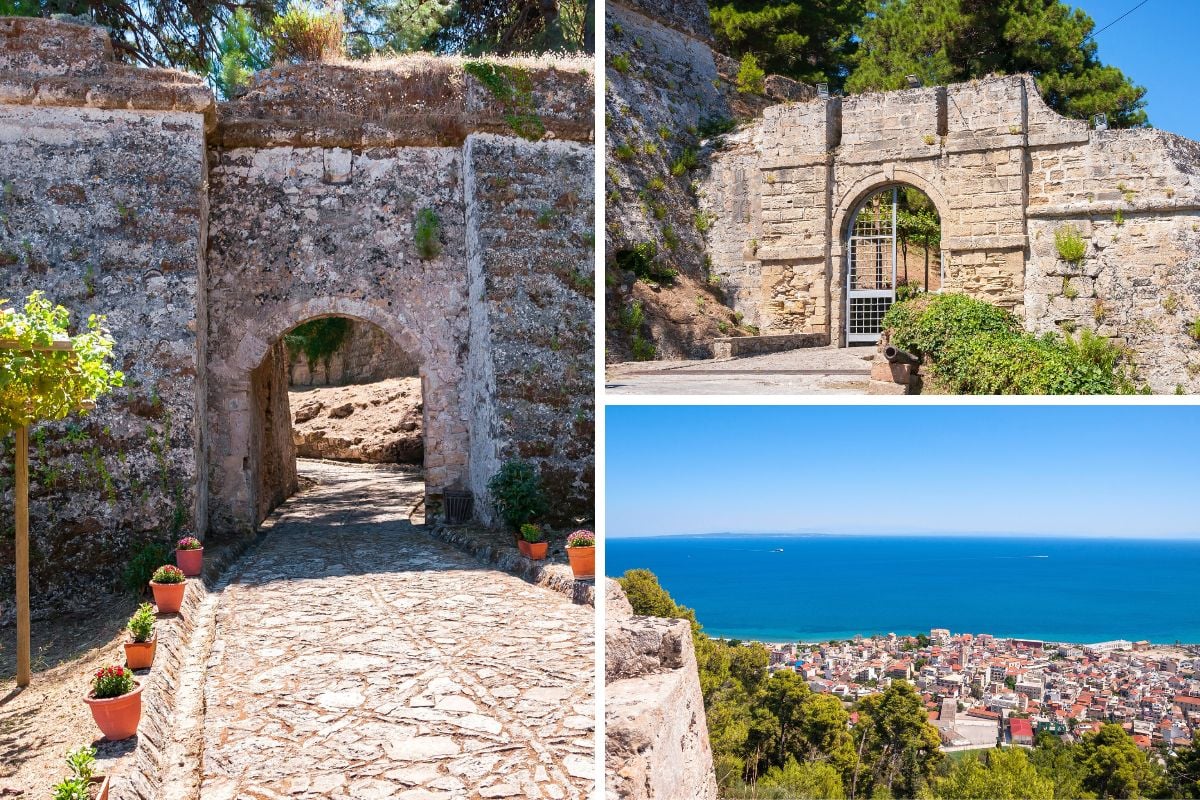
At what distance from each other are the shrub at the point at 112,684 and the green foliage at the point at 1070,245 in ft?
45.6

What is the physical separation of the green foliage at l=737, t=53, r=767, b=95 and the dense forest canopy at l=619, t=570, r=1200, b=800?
16.4 m

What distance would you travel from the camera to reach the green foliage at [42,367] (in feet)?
14.8

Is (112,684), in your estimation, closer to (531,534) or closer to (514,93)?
(531,534)

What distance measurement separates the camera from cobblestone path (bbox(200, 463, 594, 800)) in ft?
11.9

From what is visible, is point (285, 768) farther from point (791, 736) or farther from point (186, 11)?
point (186, 11)

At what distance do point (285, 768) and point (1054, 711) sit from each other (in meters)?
2.97

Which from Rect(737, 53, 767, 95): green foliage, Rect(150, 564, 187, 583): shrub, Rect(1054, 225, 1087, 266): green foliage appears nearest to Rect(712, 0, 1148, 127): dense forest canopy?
Rect(737, 53, 767, 95): green foliage

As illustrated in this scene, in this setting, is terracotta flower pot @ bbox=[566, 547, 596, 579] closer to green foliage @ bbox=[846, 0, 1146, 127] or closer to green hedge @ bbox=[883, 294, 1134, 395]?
green hedge @ bbox=[883, 294, 1134, 395]

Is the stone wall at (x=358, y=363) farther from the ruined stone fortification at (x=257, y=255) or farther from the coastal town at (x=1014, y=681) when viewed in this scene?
the coastal town at (x=1014, y=681)

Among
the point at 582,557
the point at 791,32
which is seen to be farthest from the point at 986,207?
the point at 582,557

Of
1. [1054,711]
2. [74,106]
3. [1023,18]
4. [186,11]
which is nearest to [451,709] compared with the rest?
[1054,711]

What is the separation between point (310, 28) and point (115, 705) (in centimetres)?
863

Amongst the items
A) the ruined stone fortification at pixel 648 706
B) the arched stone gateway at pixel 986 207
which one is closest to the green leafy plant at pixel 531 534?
the ruined stone fortification at pixel 648 706

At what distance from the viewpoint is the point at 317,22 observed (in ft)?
33.7
